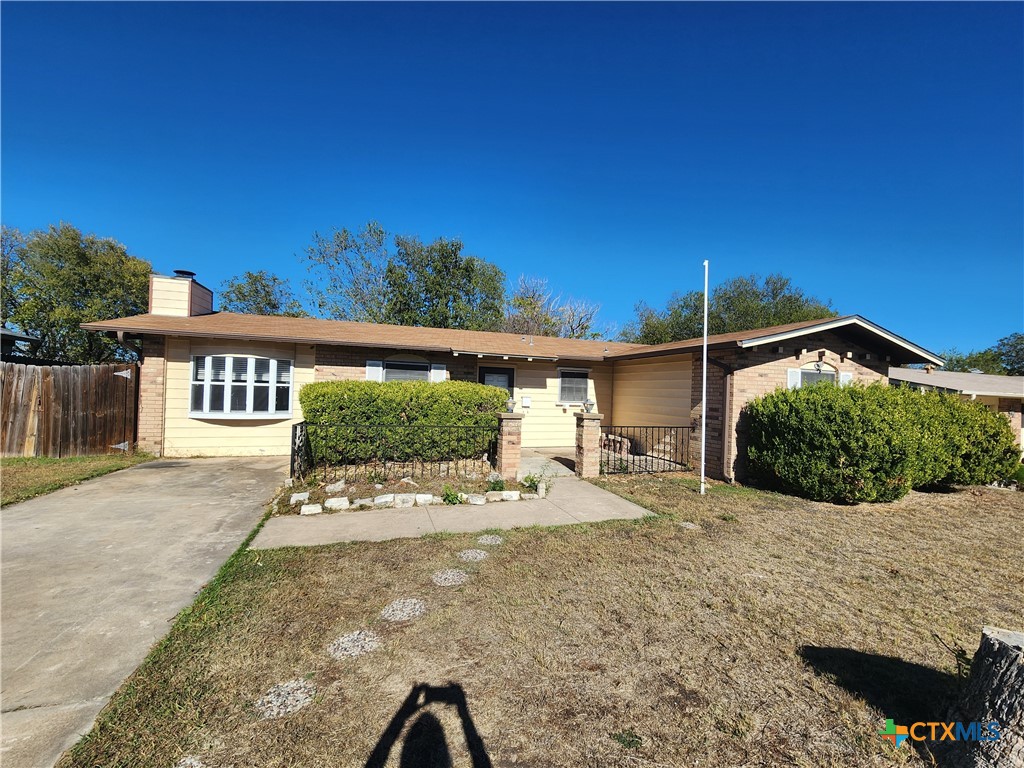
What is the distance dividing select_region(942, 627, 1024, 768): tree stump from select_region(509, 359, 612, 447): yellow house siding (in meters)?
10.4

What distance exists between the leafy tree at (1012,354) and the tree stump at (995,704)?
6352 centimetres

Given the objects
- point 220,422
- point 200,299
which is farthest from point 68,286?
point 220,422

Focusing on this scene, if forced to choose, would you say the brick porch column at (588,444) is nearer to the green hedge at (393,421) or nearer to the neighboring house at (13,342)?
the green hedge at (393,421)

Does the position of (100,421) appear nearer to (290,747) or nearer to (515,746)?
(290,747)

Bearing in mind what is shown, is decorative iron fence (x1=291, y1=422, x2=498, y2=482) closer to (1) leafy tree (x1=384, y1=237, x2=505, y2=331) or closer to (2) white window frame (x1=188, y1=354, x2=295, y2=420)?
(2) white window frame (x1=188, y1=354, x2=295, y2=420)

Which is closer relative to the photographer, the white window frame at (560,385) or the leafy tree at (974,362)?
the white window frame at (560,385)

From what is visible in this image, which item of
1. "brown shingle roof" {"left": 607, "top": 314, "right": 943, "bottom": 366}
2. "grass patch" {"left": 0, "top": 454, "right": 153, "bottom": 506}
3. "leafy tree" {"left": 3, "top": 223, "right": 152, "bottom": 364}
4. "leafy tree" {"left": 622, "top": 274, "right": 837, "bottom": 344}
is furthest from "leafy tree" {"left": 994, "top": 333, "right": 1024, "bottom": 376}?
"leafy tree" {"left": 3, "top": 223, "right": 152, "bottom": 364}

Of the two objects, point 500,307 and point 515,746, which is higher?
point 500,307

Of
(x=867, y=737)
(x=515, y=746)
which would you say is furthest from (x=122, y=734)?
(x=867, y=737)

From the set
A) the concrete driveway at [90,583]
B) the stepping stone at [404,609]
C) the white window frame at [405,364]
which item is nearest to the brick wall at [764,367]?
the white window frame at [405,364]

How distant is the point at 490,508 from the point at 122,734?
4347mm

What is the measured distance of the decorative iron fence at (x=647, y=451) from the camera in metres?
9.29

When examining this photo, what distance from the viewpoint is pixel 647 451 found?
10992 millimetres

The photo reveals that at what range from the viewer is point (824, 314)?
3173cm
